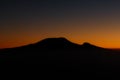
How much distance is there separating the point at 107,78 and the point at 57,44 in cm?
8408

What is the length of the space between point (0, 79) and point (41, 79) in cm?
816

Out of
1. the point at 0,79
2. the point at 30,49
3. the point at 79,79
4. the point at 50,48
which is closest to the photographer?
the point at 0,79

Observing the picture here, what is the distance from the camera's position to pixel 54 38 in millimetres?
147875

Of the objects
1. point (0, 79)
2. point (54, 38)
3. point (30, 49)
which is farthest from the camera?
point (54, 38)

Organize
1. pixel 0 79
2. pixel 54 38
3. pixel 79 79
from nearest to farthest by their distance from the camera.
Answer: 1. pixel 0 79
2. pixel 79 79
3. pixel 54 38

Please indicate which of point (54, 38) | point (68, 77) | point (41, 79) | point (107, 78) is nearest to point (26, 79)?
point (41, 79)

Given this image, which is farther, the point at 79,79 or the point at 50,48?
the point at 50,48

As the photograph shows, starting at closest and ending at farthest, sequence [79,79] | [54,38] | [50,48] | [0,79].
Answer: [0,79]
[79,79]
[50,48]
[54,38]

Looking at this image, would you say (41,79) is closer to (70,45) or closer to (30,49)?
(30,49)

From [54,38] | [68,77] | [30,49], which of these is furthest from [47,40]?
[68,77]

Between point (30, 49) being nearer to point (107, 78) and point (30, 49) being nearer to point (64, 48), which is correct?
point (64, 48)

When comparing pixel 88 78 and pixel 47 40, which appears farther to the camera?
pixel 47 40

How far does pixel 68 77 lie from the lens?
2317 inches

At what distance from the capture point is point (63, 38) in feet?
492
